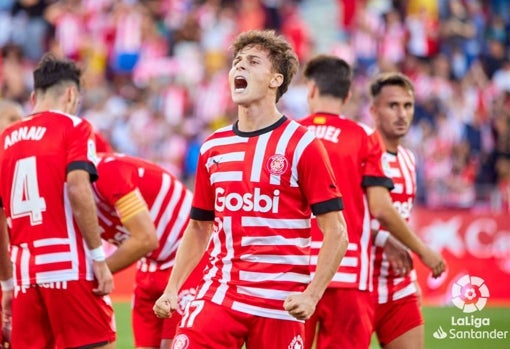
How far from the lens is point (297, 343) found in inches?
238

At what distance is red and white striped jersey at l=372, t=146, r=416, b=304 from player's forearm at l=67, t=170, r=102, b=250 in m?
2.06

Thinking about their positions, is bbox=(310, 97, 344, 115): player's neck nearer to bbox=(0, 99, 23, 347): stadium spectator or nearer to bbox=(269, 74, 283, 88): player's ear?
bbox=(269, 74, 283, 88): player's ear

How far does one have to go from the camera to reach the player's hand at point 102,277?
23.7 feet

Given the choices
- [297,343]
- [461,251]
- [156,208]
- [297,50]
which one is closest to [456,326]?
[156,208]

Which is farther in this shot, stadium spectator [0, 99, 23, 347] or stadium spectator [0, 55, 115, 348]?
stadium spectator [0, 99, 23, 347]

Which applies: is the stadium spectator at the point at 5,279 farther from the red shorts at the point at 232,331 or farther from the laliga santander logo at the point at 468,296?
the laliga santander logo at the point at 468,296

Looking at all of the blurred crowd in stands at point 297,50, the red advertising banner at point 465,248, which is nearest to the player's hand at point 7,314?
the red advertising banner at point 465,248

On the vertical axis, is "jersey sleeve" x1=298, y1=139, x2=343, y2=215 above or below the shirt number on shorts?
above

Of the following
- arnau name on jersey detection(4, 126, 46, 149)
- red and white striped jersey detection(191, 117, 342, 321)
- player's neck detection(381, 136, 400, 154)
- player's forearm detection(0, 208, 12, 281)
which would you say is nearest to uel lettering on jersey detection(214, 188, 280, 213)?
red and white striped jersey detection(191, 117, 342, 321)

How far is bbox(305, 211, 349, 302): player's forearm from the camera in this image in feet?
19.2

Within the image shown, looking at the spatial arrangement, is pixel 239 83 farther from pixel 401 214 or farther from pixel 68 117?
pixel 401 214

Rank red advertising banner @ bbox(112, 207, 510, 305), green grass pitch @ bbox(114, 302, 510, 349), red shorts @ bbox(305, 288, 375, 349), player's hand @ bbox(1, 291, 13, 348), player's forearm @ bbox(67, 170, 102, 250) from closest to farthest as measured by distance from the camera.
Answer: player's forearm @ bbox(67, 170, 102, 250) < red shorts @ bbox(305, 288, 375, 349) < player's hand @ bbox(1, 291, 13, 348) < green grass pitch @ bbox(114, 302, 510, 349) < red advertising banner @ bbox(112, 207, 510, 305)

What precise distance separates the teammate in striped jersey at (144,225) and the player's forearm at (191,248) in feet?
3.90

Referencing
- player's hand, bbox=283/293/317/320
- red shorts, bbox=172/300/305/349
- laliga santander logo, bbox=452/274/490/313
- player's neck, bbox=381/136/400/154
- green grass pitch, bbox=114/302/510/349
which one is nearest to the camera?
player's hand, bbox=283/293/317/320
